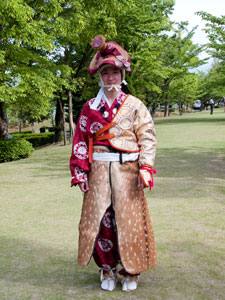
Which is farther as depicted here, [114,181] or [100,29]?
[100,29]

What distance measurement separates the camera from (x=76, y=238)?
4.91 m

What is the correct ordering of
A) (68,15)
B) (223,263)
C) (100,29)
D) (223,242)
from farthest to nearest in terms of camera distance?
(100,29)
(68,15)
(223,242)
(223,263)

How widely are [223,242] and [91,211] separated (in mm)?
2116

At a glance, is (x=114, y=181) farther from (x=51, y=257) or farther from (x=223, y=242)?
(x=223, y=242)

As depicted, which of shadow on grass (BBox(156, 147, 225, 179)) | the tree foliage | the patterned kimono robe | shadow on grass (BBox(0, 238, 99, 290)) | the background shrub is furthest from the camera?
the background shrub

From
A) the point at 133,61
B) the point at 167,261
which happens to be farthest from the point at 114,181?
the point at 133,61

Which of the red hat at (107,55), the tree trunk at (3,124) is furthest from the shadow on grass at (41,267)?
the tree trunk at (3,124)

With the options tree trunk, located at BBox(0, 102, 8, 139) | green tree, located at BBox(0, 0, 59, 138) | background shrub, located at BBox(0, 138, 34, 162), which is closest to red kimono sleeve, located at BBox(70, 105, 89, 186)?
green tree, located at BBox(0, 0, 59, 138)

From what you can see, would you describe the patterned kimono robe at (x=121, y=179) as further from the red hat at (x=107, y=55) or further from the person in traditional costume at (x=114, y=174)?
the red hat at (x=107, y=55)

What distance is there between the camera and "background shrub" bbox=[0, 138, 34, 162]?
1500 centimetres

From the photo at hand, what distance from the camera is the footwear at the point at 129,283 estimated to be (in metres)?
3.27

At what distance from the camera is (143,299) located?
10.1 ft

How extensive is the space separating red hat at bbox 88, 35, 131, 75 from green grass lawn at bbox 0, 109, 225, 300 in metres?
2.00

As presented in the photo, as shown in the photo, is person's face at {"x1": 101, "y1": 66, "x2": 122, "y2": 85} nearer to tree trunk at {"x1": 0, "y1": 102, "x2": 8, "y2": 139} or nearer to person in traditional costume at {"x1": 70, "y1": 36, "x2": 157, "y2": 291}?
person in traditional costume at {"x1": 70, "y1": 36, "x2": 157, "y2": 291}
